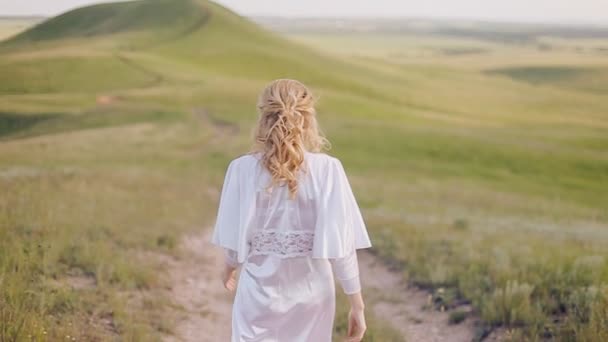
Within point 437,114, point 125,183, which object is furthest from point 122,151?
point 437,114

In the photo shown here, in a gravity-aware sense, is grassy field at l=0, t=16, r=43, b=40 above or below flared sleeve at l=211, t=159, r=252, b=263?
above

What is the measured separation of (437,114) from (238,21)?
1137 inches

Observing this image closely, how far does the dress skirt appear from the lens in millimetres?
3736

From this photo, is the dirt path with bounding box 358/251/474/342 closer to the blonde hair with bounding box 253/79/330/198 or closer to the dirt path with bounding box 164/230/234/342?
the dirt path with bounding box 164/230/234/342

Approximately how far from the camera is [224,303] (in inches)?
330

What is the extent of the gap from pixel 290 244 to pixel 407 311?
455 centimetres

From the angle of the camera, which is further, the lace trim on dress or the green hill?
the green hill

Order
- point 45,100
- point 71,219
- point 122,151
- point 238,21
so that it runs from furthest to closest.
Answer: point 238,21, point 122,151, point 45,100, point 71,219

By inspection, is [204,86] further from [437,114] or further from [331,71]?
[331,71]

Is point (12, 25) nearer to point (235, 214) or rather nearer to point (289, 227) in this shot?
point (235, 214)

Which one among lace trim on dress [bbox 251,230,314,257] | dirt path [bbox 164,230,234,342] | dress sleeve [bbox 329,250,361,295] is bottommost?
dirt path [bbox 164,230,234,342]

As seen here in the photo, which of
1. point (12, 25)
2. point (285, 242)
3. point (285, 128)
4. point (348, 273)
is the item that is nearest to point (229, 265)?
point (285, 242)

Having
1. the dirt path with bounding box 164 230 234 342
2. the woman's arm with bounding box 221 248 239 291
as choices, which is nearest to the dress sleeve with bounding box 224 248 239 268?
the woman's arm with bounding box 221 248 239 291

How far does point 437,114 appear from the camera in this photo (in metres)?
54.8
